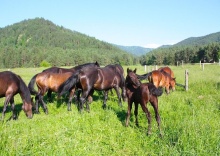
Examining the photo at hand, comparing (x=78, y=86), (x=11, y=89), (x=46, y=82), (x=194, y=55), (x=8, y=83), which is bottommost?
(x=78, y=86)

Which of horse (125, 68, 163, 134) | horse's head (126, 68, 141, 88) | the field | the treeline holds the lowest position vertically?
the field

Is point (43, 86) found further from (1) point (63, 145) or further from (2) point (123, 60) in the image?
(2) point (123, 60)

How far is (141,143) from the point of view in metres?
6.24

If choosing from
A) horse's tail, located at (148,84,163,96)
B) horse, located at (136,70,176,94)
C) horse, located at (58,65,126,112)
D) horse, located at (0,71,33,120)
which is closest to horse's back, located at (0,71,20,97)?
horse, located at (0,71,33,120)

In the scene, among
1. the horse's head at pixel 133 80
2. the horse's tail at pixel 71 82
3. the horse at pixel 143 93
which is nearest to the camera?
the horse at pixel 143 93

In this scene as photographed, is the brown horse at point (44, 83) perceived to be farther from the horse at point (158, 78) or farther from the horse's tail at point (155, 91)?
the horse at point (158, 78)

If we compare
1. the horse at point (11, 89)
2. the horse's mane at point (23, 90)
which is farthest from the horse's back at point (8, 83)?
the horse's mane at point (23, 90)

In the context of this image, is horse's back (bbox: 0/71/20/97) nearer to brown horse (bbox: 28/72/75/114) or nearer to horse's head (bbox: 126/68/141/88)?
brown horse (bbox: 28/72/75/114)

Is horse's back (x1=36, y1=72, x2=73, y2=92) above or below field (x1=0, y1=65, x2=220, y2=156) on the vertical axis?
above

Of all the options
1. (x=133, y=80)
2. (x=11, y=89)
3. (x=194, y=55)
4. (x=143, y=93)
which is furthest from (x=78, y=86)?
(x=194, y=55)

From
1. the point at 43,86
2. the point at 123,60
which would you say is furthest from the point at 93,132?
the point at 123,60

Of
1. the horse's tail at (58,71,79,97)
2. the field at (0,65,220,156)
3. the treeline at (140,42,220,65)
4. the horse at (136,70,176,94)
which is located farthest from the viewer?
the treeline at (140,42,220,65)

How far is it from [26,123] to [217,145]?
5789mm

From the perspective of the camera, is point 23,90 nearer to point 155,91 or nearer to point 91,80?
point 91,80
